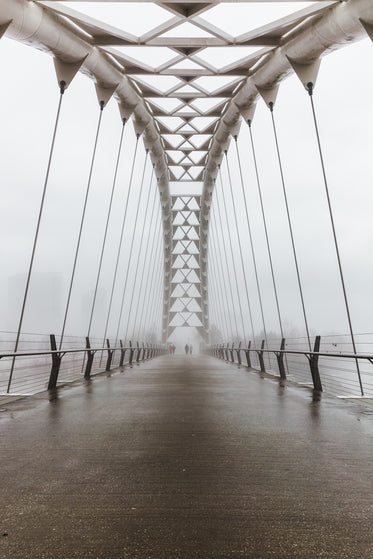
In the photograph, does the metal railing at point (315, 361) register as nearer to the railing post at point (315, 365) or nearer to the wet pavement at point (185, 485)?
the railing post at point (315, 365)

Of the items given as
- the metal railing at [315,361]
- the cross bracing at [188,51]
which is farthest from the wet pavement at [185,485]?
the cross bracing at [188,51]

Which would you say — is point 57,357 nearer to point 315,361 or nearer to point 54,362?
point 54,362

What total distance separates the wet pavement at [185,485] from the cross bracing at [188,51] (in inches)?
380

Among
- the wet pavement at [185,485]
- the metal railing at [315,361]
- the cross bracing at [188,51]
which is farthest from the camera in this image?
the cross bracing at [188,51]

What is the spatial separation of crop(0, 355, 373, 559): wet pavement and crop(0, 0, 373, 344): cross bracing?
965cm

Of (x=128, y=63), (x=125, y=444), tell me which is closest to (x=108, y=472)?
(x=125, y=444)

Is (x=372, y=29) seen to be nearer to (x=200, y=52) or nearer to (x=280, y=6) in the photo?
(x=280, y=6)

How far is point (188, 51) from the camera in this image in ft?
39.9

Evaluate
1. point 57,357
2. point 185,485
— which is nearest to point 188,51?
point 57,357

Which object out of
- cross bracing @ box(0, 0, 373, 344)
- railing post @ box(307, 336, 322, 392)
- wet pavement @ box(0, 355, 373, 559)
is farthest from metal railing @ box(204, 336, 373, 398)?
cross bracing @ box(0, 0, 373, 344)

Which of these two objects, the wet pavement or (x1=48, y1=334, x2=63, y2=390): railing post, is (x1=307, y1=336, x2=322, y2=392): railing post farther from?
(x1=48, y1=334, x2=63, y2=390): railing post

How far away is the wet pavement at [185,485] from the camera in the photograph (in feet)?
4.68

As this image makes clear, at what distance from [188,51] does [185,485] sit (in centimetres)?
1350

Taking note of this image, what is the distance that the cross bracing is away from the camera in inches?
375
